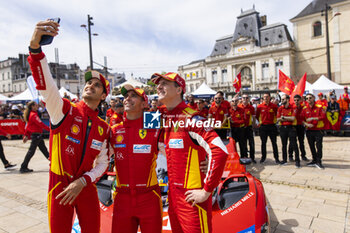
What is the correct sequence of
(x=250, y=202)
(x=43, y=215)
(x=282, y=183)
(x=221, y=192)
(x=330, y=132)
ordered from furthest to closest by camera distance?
(x=330, y=132) → (x=282, y=183) → (x=43, y=215) → (x=221, y=192) → (x=250, y=202)

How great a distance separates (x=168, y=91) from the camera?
226cm

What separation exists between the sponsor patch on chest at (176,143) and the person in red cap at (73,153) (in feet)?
2.24

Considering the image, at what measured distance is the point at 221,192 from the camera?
3295 mm

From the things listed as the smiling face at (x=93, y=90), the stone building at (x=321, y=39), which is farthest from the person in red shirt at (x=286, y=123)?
the stone building at (x=321, y=39)

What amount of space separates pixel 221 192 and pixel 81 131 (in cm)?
201

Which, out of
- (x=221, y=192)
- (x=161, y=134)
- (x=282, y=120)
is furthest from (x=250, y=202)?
(x=282, y=120)

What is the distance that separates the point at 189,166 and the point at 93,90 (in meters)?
1.16

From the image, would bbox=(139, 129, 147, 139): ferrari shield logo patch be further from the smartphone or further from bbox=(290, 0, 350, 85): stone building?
bbox=(290, 0, 350, 85): stone building

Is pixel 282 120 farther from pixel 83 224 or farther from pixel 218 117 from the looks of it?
pixel 83 224

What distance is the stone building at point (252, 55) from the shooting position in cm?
5325

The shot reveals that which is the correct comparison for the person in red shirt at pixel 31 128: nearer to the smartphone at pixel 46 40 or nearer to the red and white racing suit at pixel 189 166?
the smartphone at pixel 46 40

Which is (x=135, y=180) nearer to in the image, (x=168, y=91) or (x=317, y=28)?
(x=168, y=91)

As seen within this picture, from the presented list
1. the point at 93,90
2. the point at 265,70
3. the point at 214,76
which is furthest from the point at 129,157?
the point at 214,76

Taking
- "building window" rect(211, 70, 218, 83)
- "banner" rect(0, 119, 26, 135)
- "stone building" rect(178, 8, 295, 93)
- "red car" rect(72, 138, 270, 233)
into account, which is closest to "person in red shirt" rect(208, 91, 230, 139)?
"red car" rect(72, 138, 270, 233)
